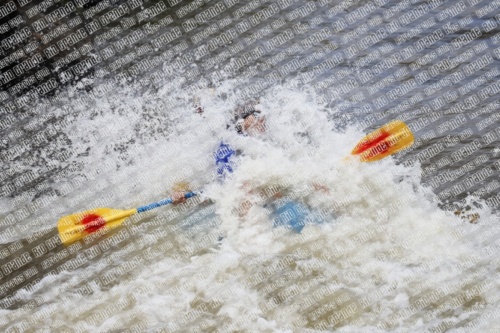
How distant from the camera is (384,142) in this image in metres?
6.61

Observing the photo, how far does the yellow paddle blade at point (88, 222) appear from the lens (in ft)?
20.3

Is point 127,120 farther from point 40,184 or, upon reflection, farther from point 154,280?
point 154,280

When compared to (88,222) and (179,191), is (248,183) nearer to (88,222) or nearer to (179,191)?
(179,191)

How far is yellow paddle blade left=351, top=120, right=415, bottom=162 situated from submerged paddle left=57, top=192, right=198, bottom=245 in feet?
8.76

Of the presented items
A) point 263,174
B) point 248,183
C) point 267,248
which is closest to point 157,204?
point 248,183

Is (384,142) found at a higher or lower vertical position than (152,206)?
lower

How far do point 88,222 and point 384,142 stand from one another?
→ 404cm

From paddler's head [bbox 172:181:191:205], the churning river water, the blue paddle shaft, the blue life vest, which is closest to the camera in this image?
the churning river water

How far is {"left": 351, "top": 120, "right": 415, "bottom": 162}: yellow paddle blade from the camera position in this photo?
6602mm

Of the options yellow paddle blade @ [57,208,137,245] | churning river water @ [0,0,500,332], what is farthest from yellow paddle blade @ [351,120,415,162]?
yellow paddle blade @ [57,208,137,245]

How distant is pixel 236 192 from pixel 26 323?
9.62ft

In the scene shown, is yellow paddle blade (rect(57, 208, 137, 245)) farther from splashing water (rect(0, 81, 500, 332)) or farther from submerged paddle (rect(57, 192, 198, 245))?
splashing water (rect(0, 81, 500, 332))

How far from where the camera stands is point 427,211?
19.9 feet

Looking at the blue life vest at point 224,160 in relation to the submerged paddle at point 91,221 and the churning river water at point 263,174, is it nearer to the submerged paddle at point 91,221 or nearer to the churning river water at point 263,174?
the churning river water at point 263,174
